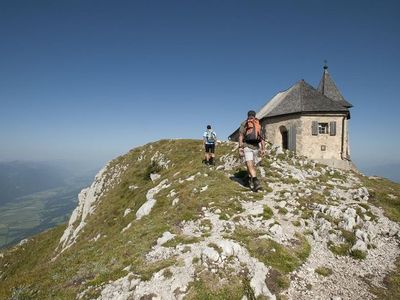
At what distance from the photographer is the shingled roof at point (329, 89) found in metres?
40.8

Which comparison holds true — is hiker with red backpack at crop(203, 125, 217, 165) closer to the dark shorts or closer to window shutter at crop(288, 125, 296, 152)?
the dark shorts

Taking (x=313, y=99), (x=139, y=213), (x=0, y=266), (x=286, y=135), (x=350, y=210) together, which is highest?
(x=313, y=99)

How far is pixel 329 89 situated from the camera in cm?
4191

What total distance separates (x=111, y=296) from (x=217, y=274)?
10.6ft

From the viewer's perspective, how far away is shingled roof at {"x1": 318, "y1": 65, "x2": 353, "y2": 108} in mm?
40844

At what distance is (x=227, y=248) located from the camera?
945 centimetres

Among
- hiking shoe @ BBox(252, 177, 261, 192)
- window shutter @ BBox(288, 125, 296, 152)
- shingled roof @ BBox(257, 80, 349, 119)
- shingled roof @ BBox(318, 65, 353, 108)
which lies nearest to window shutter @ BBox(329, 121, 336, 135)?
shingled roof @ BBox(257, 80, 349, 119)

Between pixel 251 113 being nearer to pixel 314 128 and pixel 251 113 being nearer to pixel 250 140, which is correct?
pixel 250 140

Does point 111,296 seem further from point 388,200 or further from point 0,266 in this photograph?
point 0,266

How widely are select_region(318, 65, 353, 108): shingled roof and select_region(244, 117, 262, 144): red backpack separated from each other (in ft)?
101

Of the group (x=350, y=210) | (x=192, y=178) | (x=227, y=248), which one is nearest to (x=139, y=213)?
(x=192, y=178)

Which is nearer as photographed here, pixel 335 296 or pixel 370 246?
pixel 335 296

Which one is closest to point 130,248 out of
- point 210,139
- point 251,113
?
point 251,113

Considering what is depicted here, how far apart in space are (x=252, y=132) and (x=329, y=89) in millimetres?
32609
